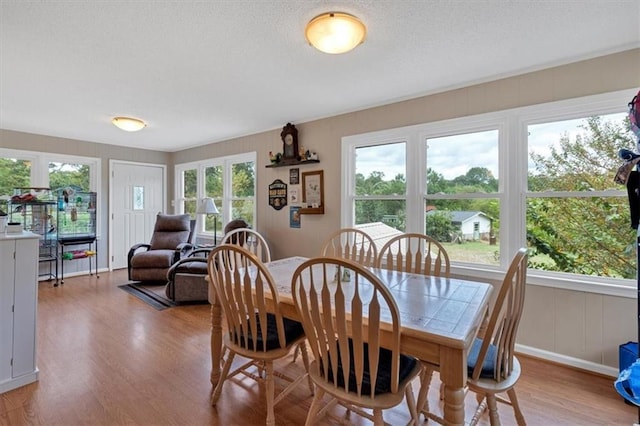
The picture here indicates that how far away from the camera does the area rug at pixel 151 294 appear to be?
12.3ft

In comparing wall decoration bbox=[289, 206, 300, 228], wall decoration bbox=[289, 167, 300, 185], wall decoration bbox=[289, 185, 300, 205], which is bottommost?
wall decoration bbox=[289, 206, 300, 228]

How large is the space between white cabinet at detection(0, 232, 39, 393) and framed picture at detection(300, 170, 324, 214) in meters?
2.60

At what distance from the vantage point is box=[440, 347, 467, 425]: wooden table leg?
3.80ft

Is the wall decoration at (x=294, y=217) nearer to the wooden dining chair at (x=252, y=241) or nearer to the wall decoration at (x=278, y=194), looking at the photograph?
the wall decoration at (x=278, y=194)

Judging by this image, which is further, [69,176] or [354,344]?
[69,176]

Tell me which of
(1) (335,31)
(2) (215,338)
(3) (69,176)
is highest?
(1) (335,31)

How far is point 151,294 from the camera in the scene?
4.16 meters

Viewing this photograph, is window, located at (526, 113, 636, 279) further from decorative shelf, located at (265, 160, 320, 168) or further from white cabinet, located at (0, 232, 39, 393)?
white cabinet, located at (0, 232, 39, 393)

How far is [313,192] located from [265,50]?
1.99 m

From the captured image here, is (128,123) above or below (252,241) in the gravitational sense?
above

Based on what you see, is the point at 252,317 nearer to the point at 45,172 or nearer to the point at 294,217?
the point at 294,217

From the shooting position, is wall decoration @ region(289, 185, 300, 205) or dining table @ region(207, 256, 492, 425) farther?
wall decoration @ region(289, 185, 300, 205)

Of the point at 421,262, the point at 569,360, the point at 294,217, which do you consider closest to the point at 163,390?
the point at 421,262

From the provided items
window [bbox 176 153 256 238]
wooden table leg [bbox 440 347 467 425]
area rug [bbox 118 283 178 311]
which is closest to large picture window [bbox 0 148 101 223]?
window [bbox 176 153 256 238]
